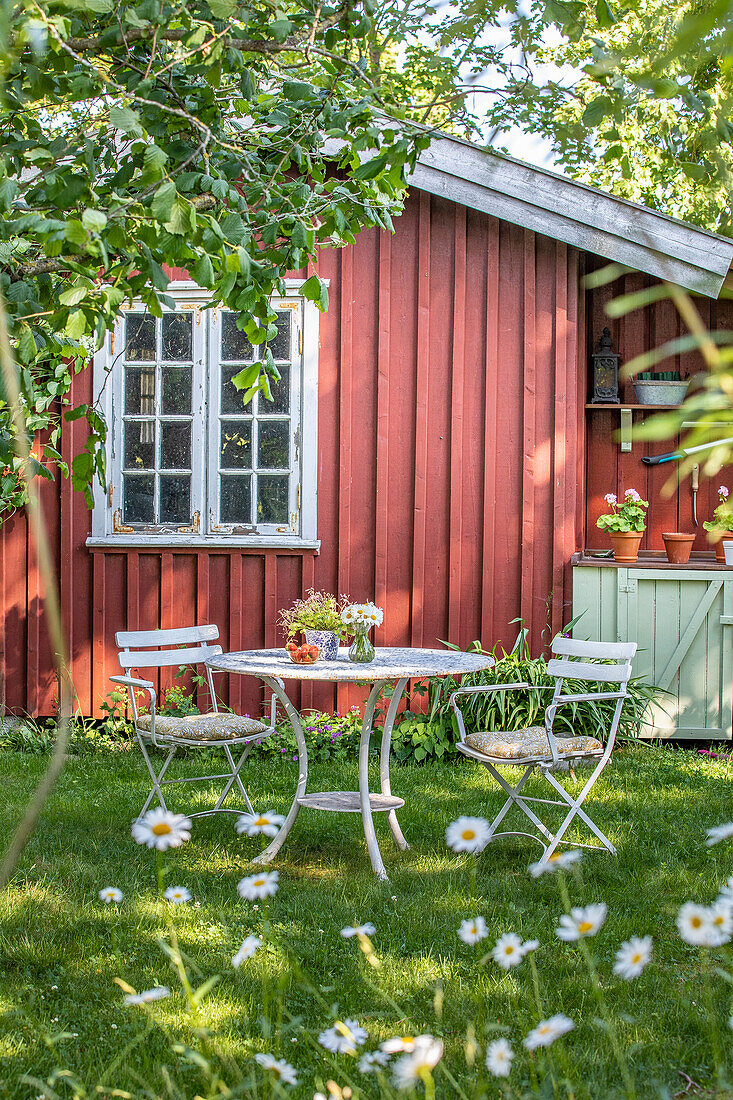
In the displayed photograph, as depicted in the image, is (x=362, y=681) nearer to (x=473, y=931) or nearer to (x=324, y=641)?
(x=324, y=641)

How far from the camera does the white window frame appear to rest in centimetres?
619

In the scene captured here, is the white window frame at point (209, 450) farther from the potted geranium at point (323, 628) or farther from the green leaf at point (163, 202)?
the green leaf at point (163, 202)

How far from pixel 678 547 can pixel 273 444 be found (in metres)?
2.67

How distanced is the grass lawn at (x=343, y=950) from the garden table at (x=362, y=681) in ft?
0.49

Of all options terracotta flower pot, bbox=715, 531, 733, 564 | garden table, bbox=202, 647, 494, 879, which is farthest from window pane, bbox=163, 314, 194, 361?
terracotta flower pot, bbox=715, 531, 733, 564

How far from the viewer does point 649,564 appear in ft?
19.4

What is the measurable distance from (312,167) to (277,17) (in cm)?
44

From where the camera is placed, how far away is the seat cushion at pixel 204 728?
13.7 ft

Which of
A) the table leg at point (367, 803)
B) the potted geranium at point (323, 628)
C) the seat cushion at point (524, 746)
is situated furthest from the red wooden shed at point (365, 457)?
the table leg at point (367, 803)

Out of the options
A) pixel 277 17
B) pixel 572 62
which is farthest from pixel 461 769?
pixel 572 62

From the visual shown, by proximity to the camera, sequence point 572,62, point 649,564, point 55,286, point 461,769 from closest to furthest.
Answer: point 572,62 < point 55,286 < point 461,769 < point 649,564

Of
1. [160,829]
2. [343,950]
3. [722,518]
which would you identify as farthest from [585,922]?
[722,518]

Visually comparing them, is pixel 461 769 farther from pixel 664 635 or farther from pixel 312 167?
pixel 312 167

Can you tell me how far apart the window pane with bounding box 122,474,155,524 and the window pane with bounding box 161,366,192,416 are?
469mm
